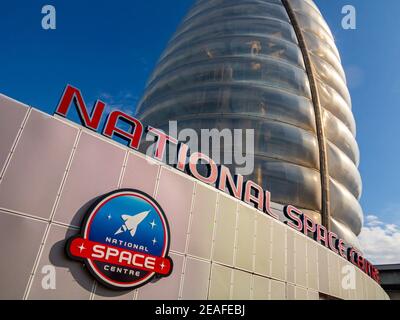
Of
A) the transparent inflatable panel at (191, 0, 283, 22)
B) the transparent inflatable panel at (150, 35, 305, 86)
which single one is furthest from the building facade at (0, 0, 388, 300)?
the transparent inflatable panel at (191, 0, 283, 22)

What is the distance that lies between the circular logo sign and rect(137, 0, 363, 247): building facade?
12.4 metres

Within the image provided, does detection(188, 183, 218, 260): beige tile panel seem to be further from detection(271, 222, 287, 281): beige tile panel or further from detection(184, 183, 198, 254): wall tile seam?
detection(271, 222, 287, 281): beige tile panel

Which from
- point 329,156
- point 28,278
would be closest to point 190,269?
point 28,278

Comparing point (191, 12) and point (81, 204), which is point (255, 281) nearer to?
point (81, 204)

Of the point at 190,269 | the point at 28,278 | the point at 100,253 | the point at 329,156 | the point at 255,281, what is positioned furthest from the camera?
the point at 329,156

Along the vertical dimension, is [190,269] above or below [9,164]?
below

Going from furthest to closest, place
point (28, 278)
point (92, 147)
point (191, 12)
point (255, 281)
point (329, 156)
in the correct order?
point (191, 12)
point (329, 156)
point (255, 281)
point (92, 147)
point (28, 278)

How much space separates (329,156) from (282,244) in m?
12.9

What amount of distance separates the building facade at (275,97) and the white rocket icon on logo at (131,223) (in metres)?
12.8

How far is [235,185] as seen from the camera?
45.7ft

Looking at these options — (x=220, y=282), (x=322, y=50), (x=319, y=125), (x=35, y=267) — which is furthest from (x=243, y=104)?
(x=35, y=267)

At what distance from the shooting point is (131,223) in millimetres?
9195

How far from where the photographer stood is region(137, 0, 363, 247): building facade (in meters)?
22.5

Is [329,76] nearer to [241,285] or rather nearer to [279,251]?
[279,251]
